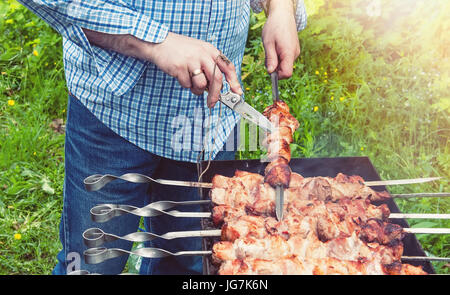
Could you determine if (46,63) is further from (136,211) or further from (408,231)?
(408,231)

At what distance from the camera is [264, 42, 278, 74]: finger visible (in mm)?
2285

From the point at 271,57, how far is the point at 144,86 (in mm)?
659

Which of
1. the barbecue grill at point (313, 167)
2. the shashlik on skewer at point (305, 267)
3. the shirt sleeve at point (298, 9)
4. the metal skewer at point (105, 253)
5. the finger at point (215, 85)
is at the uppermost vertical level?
the shirt sleeve at point (298, 9)

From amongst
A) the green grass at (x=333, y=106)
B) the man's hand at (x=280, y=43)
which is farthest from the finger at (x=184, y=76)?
the green grass at (x=333, y=106)

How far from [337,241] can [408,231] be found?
297mm

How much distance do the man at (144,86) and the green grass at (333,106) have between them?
4.28 feet

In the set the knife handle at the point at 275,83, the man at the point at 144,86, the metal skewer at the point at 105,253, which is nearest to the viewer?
the metal skewer at the point at 105,253

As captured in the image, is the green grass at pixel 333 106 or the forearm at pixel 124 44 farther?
the green grass at pixel 333 106

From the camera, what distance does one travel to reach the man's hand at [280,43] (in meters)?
2.31

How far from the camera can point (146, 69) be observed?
82.7 inches

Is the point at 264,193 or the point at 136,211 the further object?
the point at 264,193

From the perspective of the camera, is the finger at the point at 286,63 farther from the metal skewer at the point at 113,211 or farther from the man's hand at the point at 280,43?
the metal skewer at the point at 113,211

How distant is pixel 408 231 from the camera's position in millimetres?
1867
